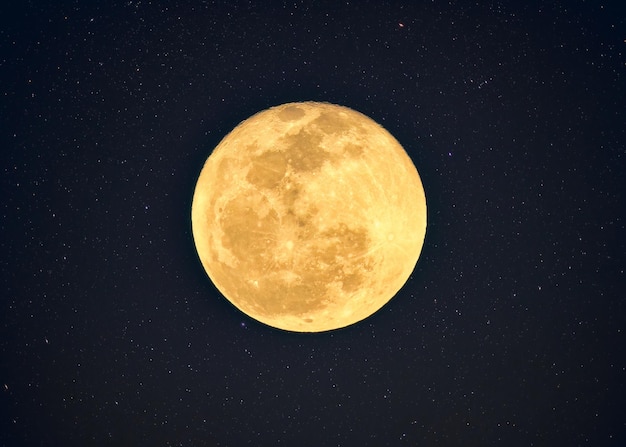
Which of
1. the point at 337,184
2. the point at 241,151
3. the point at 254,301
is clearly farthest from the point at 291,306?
the point at 241,151

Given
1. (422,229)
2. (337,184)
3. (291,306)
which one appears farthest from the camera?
(422,229)

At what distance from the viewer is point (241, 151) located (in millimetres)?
3168

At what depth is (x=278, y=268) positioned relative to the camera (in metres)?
3.04

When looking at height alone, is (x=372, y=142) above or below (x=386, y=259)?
above

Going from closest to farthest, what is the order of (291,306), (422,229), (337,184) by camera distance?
(337,184) < (291,306) < (422,229)

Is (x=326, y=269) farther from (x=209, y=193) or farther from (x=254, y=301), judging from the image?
(x=209, y=193)

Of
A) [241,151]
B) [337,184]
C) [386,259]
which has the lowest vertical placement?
[386,259]

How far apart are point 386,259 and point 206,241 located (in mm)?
1188

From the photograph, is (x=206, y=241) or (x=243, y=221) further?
(x=206, y=241)

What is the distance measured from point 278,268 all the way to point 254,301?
0.37 m

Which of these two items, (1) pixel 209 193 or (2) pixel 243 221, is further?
(1) pixel 209 193

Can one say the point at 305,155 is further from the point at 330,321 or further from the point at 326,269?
the point at 330,321

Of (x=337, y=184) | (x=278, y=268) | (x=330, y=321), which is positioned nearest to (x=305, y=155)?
(x=337, y=184)

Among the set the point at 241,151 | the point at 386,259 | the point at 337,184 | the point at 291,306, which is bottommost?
the point at 291,306
